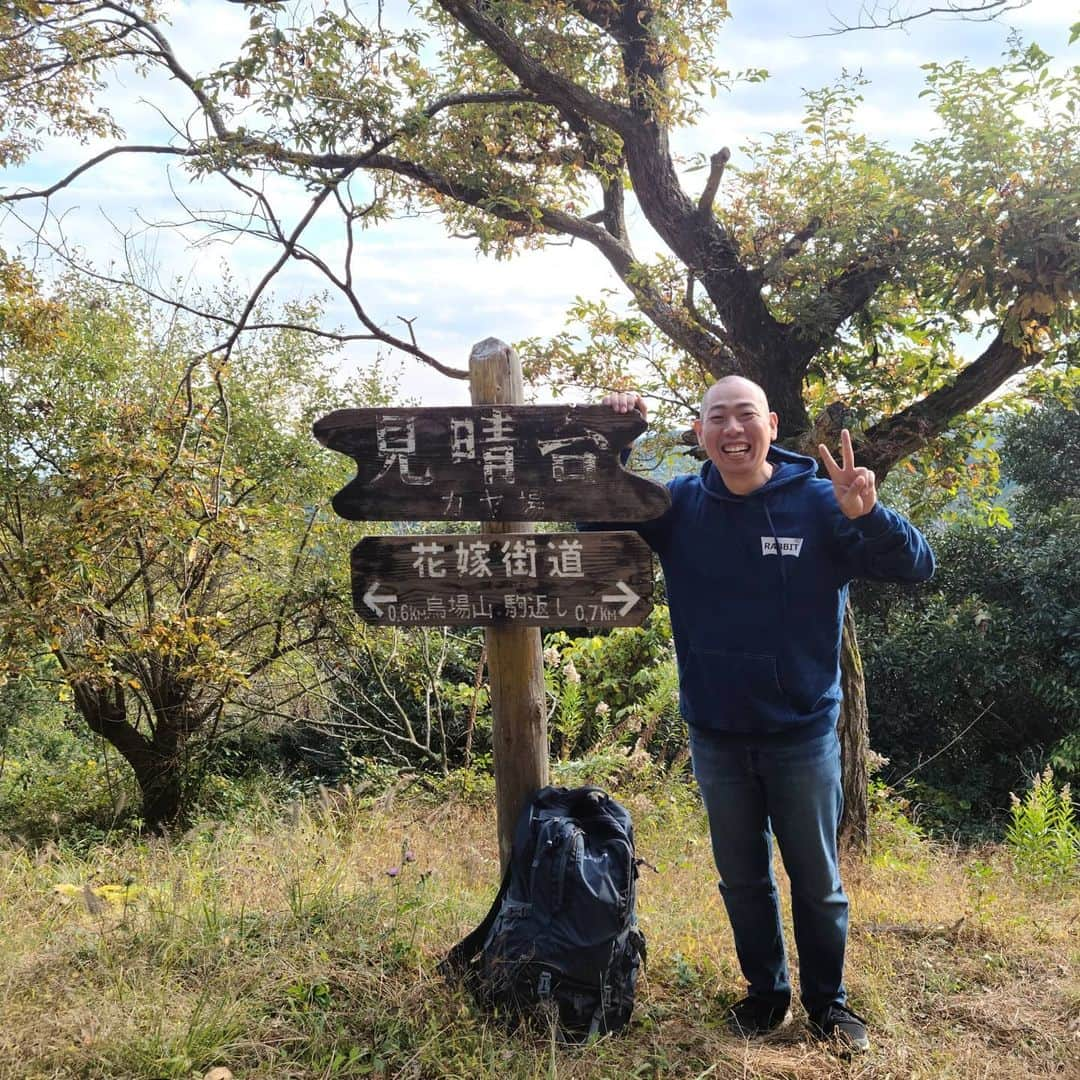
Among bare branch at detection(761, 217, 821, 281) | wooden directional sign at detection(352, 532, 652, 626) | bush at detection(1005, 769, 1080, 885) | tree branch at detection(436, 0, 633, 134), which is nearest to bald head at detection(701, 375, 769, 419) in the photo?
wooden directional sign at detection(352, 532, 652, 626)

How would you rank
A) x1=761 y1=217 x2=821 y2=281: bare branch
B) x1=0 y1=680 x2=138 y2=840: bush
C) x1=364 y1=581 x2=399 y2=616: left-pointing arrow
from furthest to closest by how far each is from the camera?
x1=0 y1=680 x2=138 y2=840: bush, x1=761 y1=217 x2=821 y2=281: bare branch, x1=364 y1=581 x2=399 y2=616: left-pointing arrow

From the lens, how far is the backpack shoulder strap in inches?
111

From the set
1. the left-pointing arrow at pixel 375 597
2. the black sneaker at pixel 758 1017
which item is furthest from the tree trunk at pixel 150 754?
the black sneaker at pixel 758 1017

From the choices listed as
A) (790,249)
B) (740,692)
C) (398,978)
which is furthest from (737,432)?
(790,249)

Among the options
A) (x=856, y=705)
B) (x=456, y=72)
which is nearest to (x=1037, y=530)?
(x=856, y=705)

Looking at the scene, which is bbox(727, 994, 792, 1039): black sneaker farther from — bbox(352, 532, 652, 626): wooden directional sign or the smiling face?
the smiling face

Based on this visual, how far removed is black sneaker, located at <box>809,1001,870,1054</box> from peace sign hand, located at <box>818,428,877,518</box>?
154 centimetres

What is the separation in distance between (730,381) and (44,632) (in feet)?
14.3

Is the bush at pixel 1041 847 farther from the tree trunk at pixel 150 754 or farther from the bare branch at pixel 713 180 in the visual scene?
the tree trunk at pixel 150 754

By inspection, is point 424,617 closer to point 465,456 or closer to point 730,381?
point 465,456

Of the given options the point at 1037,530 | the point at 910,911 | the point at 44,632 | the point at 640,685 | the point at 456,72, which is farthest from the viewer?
the point at 1037,530

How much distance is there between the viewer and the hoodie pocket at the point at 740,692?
2473 mm

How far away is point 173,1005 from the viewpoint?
2625 mm

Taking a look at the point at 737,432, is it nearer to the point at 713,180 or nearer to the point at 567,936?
the point at 567,936
